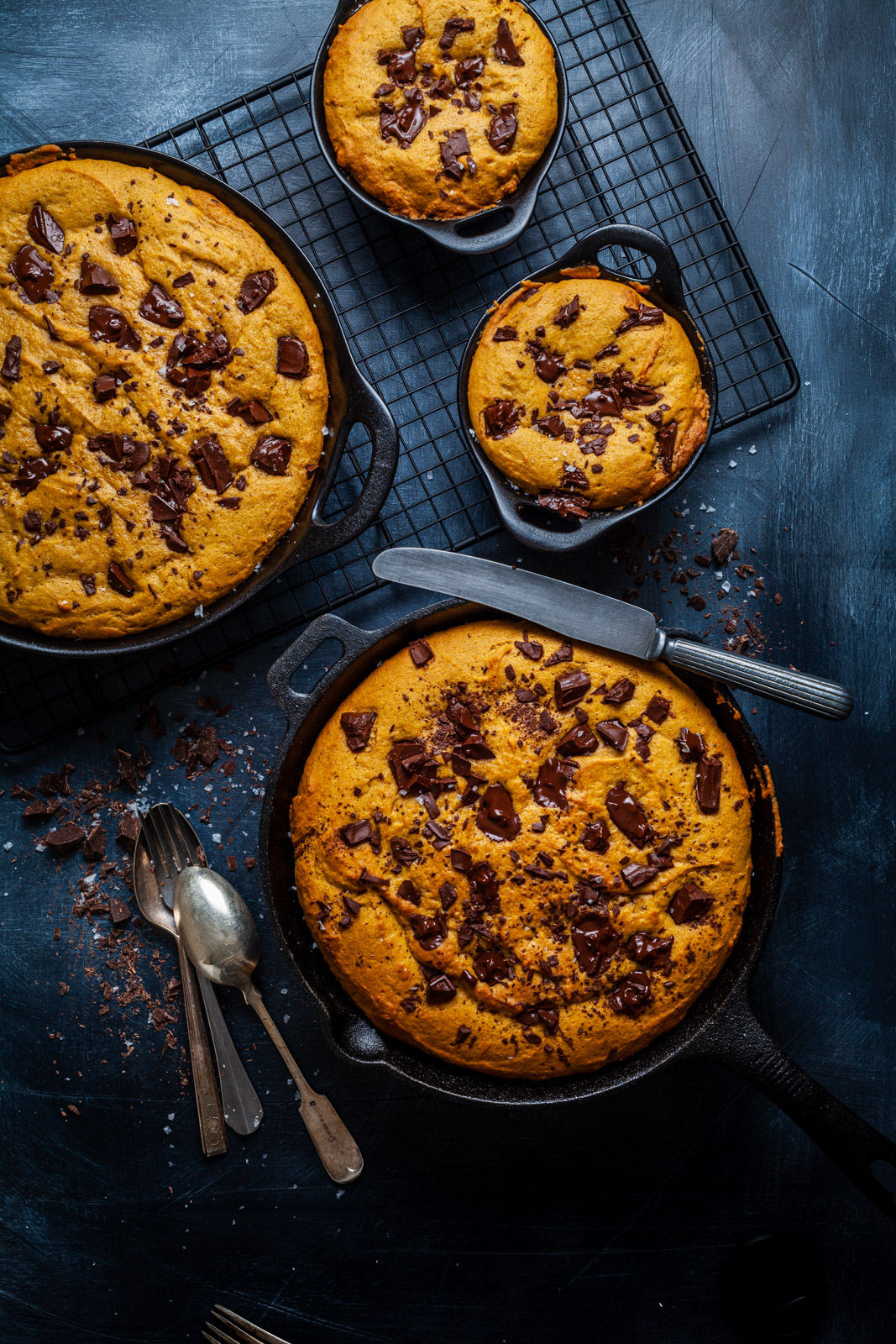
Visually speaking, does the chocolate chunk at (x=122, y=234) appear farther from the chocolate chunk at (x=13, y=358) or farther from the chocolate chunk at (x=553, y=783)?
the chocolate chunk at (x=553, y=783)

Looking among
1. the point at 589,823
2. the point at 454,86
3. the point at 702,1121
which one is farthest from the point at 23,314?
the point at 702,1121

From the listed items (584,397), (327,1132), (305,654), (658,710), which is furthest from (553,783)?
(327,1132)

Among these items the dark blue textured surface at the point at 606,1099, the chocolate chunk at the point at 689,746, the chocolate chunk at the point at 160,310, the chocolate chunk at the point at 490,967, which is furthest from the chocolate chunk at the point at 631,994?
the chocolate chunk at the point at 160,310

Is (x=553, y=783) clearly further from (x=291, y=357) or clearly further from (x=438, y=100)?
(x=438, y=100)

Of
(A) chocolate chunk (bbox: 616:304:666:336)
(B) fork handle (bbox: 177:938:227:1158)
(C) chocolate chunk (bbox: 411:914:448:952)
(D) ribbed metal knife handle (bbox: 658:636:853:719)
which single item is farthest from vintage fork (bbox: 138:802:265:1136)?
(A) chocolate chunk (bbox: 616:304:666:336)

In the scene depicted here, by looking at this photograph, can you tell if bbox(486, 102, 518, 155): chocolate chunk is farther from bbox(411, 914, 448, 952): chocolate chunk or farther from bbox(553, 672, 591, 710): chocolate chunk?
bbox(411, 914, 448, 952): chocolate chunk
